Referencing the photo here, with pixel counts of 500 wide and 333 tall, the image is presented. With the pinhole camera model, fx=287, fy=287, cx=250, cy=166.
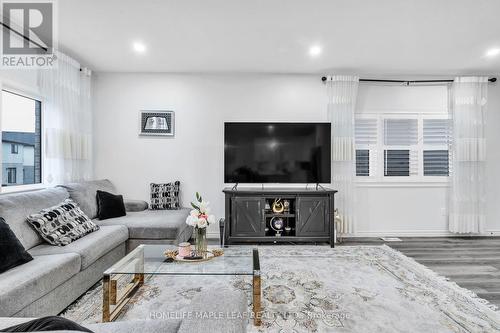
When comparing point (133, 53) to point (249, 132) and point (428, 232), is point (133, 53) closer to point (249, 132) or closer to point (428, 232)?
point (249, 132)

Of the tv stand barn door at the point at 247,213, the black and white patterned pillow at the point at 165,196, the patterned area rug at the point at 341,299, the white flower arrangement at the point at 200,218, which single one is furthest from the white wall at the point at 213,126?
the white flower arrangement at the point at 200,218

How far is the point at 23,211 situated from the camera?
7.96ft

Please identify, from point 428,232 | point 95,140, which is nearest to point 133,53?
point 95,140

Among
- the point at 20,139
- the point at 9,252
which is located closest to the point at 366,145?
the point at 9,252

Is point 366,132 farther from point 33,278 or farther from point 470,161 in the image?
point 33,278

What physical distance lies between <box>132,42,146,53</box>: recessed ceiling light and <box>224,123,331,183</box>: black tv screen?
4.61 feet

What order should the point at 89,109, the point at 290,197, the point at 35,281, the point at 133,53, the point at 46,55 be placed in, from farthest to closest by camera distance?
the point at 89,109 → the point at 290,197 → the point at 133,53 → the point at 46,55 → the point at 35,281

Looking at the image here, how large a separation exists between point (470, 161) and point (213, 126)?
3.96 m

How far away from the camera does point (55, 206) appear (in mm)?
2734

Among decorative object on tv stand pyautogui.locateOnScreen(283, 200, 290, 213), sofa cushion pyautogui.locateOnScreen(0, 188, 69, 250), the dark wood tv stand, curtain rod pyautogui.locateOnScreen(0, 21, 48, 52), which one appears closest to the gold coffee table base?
sofa cushion pyautogui.locateOnScreen(0, 188, 69, 250)

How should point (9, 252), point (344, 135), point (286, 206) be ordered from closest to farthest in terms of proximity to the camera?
point (9, 252)
point (286, 206)
point (344, 135)

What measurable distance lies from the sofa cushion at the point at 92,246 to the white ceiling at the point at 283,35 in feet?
6.85

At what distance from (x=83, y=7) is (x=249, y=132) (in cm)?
234

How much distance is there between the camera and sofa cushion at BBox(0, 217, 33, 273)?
186cm
